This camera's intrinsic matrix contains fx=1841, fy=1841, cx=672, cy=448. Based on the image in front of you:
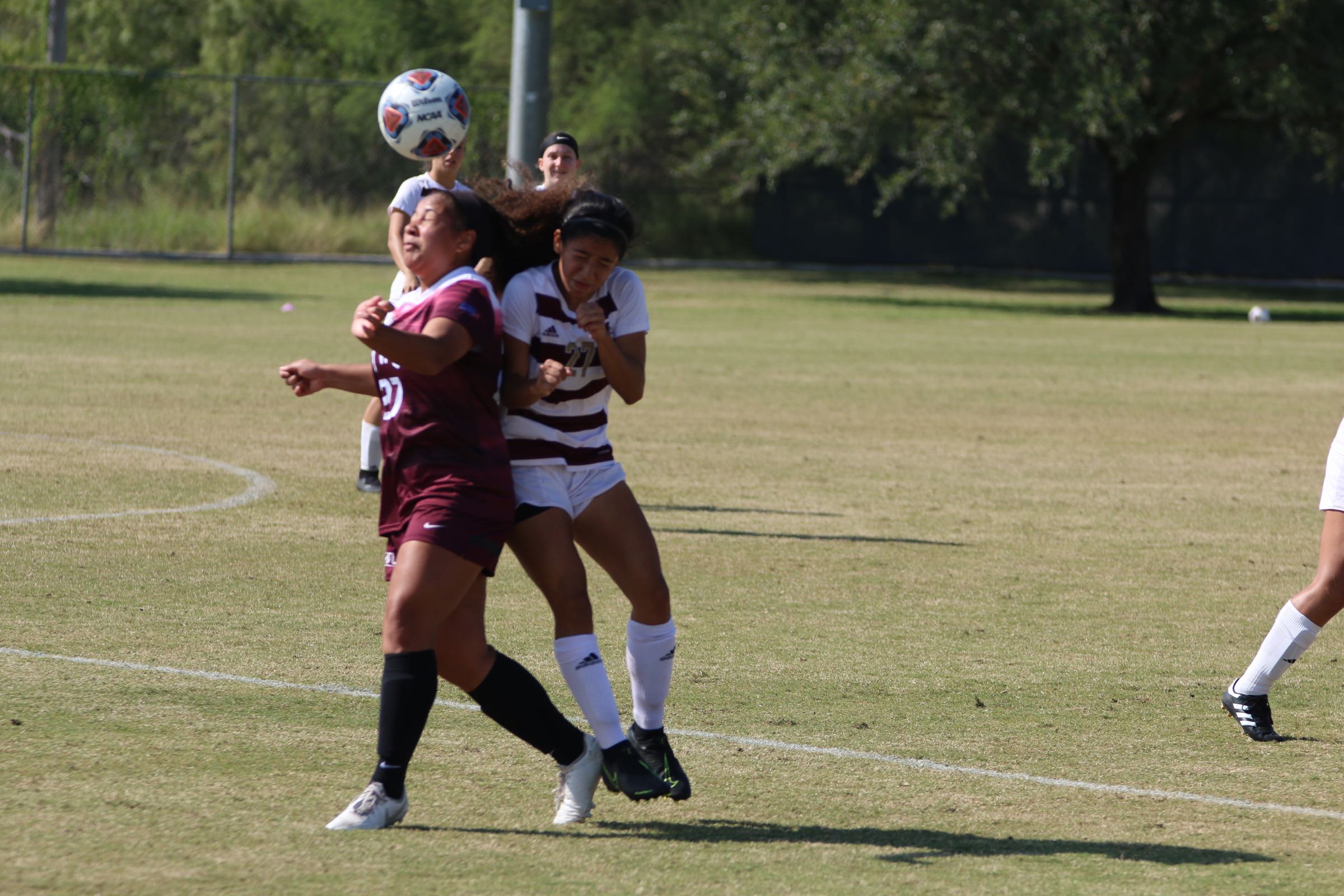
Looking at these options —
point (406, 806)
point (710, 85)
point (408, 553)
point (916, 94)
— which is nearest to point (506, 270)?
point (408, 553)

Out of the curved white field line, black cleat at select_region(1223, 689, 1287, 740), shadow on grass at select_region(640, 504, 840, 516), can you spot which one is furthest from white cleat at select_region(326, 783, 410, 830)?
shadow on grass at select_region(640, 504, 840, 516)

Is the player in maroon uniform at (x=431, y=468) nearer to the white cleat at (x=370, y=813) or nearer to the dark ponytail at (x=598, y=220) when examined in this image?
the white cleat at (x=370, y=813)

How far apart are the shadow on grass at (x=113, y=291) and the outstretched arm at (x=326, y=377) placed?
74.5 feet

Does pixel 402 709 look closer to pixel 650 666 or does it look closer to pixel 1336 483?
pixel 650 666

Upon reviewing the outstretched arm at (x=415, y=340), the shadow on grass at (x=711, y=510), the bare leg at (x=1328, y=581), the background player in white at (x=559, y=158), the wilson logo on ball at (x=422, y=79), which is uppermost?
the wilson logo on ball at (x=422, y=79)

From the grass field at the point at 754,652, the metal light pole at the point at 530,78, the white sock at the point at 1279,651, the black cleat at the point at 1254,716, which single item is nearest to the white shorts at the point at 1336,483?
the white sock at the point at 1279,651

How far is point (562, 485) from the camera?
513cm

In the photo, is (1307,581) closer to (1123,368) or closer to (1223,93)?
(1123,368)

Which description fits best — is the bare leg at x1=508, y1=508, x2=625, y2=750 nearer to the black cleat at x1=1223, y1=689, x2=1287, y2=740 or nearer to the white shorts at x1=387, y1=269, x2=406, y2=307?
the black cleat at x1=1223, y1=689, x2=1287, y2=740

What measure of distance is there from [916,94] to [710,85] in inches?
313

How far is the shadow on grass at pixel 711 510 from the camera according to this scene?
1097cm

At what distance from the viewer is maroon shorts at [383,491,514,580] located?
186 inches

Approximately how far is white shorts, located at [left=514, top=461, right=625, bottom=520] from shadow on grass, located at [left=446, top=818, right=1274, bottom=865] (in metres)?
0.88

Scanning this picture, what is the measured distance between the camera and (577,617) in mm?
5129
